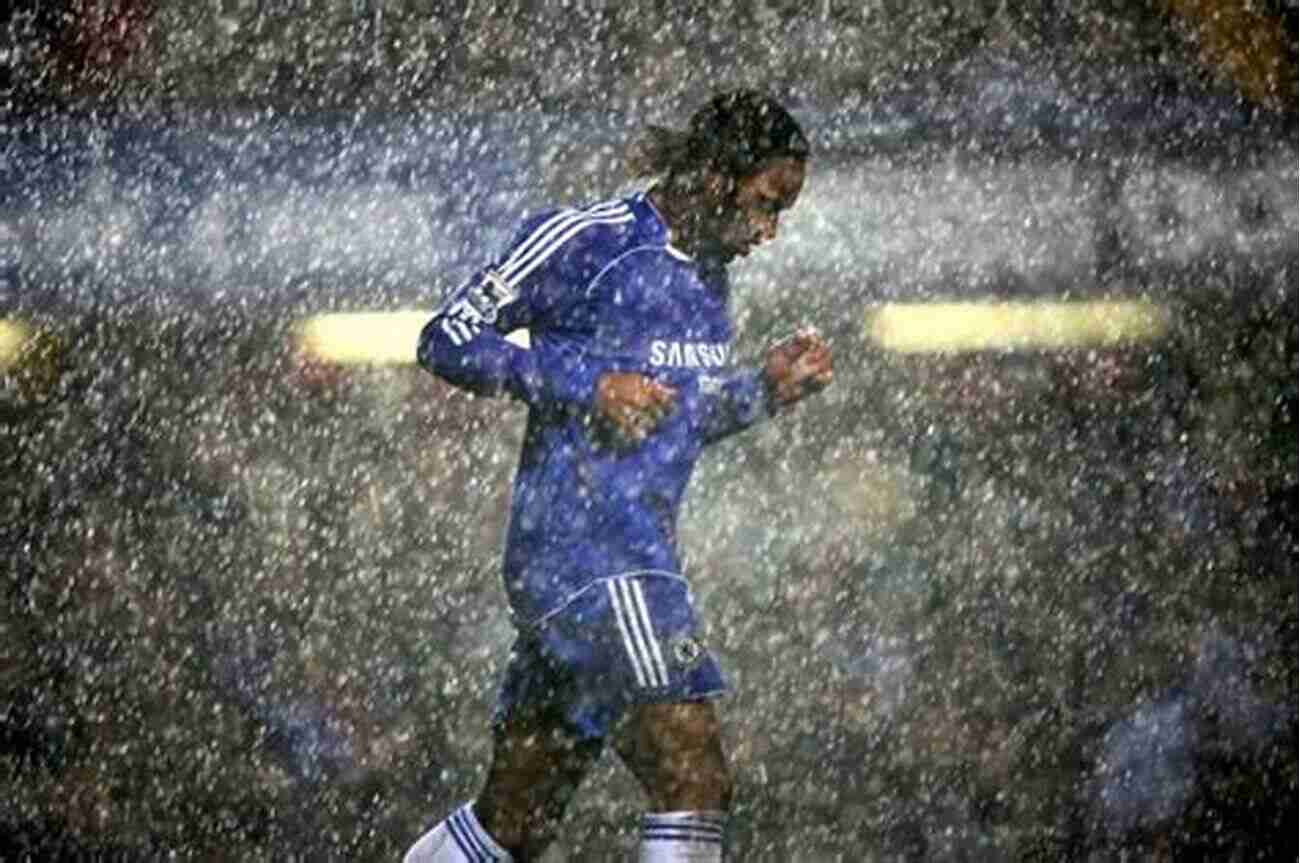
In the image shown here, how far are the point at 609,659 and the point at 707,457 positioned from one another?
22cm

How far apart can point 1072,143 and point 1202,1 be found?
0.21m

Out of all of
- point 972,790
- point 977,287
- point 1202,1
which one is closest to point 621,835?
point 972,790

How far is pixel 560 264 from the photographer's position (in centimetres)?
184

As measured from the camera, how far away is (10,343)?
1822mm

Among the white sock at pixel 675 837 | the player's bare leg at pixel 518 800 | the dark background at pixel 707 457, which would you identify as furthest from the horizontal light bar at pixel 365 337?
the white sock at pixel 675 837

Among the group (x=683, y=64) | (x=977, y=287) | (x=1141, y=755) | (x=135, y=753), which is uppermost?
(x=683, y=64)

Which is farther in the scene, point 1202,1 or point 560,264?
point 1202,1

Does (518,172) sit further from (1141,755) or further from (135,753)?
(1141,755)

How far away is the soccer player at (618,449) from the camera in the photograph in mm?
1794

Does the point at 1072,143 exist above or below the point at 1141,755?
above

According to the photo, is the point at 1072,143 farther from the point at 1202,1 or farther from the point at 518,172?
the point at 518,172

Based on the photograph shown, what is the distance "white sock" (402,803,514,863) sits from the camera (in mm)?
1776

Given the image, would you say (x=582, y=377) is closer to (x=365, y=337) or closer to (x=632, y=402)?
(x=632, y=402)

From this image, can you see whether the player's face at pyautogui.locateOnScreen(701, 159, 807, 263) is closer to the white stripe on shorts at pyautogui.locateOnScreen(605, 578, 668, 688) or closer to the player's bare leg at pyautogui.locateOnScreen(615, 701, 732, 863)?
the white stripe on shorts at pyautogui.locateOnScreen(605, 578, 668, 688)
